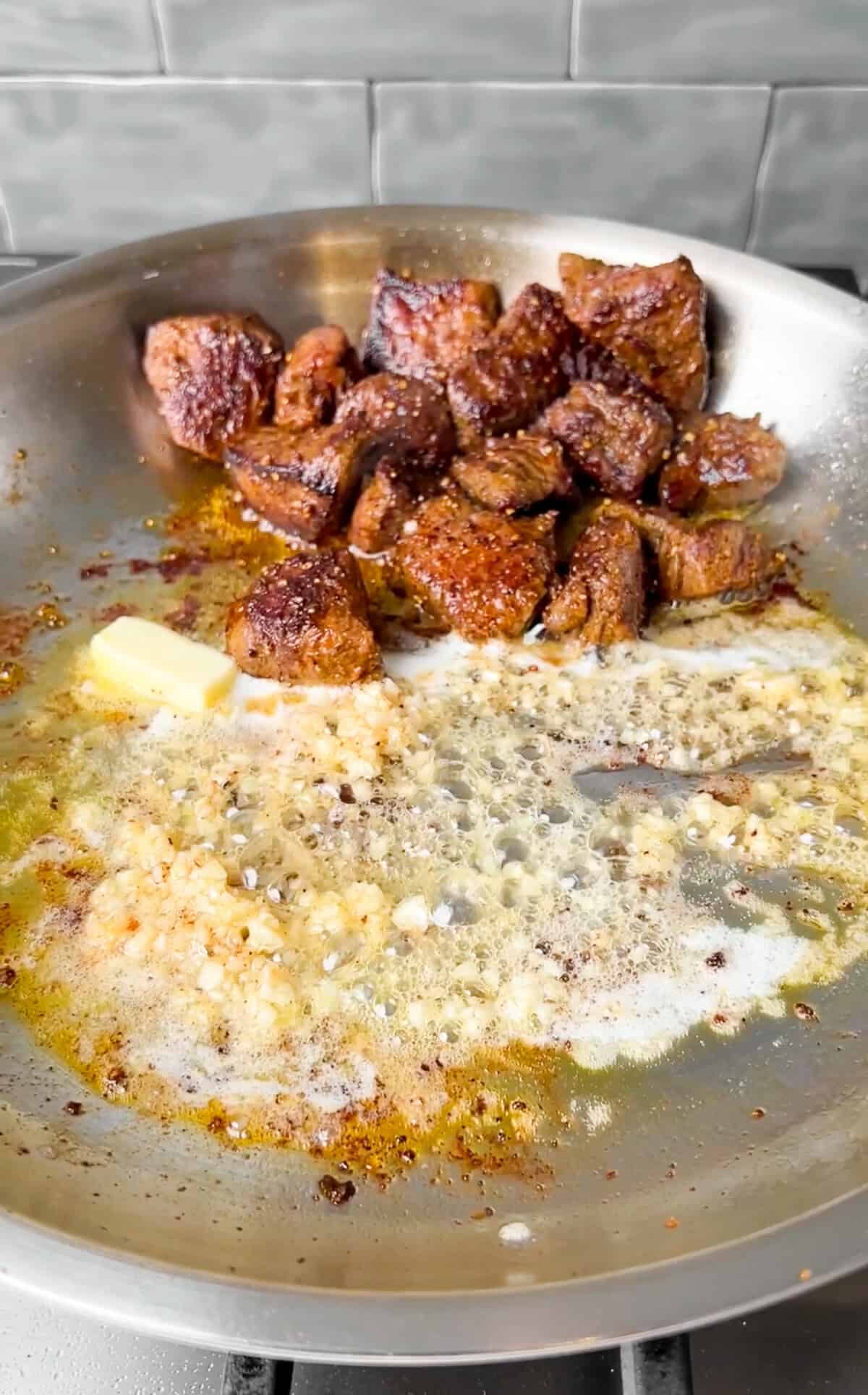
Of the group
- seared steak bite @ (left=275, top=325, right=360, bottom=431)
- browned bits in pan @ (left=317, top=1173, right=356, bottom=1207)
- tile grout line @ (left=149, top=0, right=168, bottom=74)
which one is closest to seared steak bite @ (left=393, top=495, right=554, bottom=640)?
seared steak bite @ (left=275, top=325, right=360, bottom=431)

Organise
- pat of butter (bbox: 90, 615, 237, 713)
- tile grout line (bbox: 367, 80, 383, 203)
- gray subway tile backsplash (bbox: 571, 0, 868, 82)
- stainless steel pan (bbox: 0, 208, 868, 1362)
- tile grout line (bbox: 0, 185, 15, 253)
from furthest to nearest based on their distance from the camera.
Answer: tile grout line (bbox: 0, 185, 15, 253)
tile grout line (bbox: 367, 80, 383, 203)
gray subway tile backsplash (bbox: 571, 0, 868, 82)
pat of butter (bbox: 90, 615, 237, 713)
stainless steel pan (bbox: 0, 208, 868, 1362)

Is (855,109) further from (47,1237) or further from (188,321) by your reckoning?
(47,1237)

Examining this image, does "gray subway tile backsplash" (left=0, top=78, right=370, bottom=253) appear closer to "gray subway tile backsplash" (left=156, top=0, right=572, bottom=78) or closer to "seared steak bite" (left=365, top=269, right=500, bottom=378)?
"gray subway tile backsplash" (left=156, top=0, right=572, bottom=78)

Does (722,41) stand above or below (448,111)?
above

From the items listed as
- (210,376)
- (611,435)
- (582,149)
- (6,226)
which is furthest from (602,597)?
(6,226)

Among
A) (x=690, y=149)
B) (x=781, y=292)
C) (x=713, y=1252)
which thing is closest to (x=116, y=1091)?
(x=713, y=1252)

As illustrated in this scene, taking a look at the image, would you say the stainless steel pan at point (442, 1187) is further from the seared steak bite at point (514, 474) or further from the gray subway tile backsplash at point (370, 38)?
the gray subway tile backsplash at point (370, 38)

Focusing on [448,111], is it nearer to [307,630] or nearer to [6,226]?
[6,226]
